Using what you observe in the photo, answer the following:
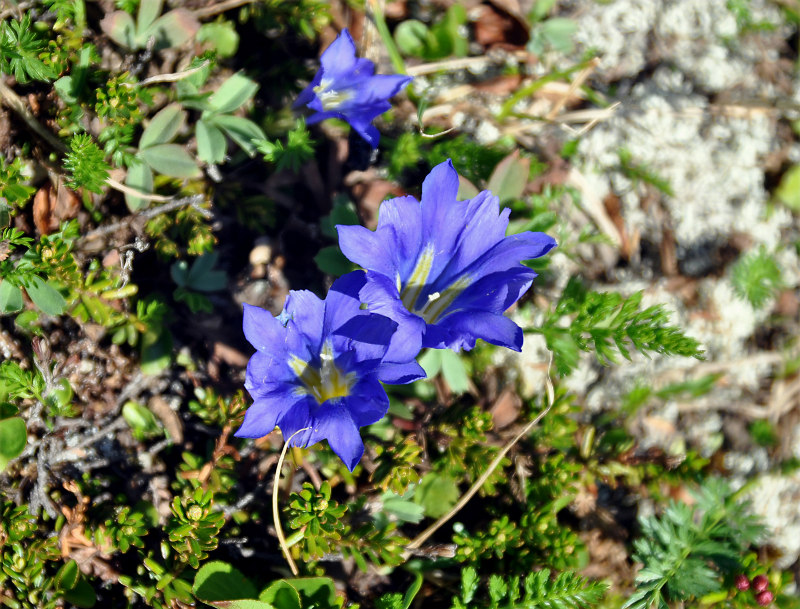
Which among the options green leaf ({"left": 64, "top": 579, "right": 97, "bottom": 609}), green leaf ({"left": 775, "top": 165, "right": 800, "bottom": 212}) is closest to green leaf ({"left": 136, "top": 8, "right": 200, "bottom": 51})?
green leaf ({"left": 64, "top": 579, "right": 97, "bottom": 609})

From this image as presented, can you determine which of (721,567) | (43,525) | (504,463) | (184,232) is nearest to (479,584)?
(504,463)

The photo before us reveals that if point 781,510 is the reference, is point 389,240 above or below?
above

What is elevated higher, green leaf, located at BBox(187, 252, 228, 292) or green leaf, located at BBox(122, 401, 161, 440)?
green leaf, located at BBox(187, 252, 228, 292)

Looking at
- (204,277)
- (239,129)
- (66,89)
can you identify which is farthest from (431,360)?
(66,89)

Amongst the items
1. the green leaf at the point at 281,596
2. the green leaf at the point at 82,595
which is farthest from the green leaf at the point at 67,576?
the green leaf at the point at 281,596

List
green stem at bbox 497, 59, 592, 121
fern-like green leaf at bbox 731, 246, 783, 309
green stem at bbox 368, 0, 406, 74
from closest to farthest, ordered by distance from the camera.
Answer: green stem at bbox 368, 0, 406, 74
green stem at bbox 497, 59, 592, 121
fern-like green leaf at bbox 731, 246, 783, 309

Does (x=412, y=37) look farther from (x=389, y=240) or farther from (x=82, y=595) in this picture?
(x=82, y=595)

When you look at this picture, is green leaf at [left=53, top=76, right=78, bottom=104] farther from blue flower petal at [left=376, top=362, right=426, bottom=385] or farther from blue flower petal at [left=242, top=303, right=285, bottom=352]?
blue flower petal at [left=376, top=362, right=426, bottom=385]
